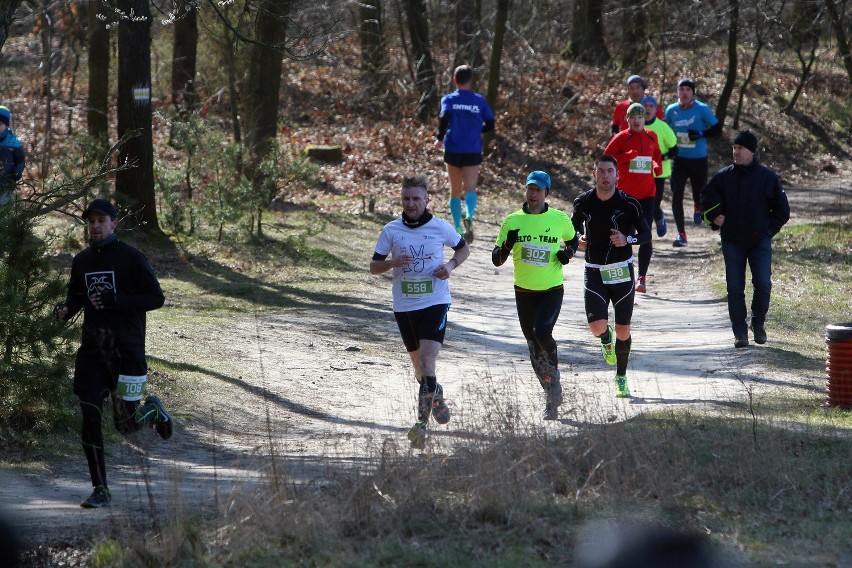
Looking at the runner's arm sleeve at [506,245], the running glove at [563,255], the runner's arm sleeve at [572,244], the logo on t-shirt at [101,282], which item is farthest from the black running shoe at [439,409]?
the logo on t-shirt at [101,282]

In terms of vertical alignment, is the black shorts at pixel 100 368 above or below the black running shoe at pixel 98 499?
above

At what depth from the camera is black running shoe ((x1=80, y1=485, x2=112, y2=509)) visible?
22.1ft

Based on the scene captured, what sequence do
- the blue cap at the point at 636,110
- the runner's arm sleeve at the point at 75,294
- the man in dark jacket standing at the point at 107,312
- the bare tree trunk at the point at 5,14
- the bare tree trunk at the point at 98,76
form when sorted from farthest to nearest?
the bare tree trunk at the point at 98,76 → the blue cap at the point at 636,110 → the bare tree trunk at the point at 5,14 → the runner's arm sleeve at the point at 75,294 → the man in dark jacket standing at the point at 107,312

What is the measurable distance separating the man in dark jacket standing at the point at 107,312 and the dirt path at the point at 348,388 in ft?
1.94

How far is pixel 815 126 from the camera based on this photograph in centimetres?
3039

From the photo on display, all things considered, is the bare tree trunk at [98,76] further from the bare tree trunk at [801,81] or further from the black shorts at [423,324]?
the bare tree trunk at [801,81]

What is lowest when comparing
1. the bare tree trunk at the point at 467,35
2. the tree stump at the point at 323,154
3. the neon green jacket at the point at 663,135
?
the tree stump at the point at 323,154

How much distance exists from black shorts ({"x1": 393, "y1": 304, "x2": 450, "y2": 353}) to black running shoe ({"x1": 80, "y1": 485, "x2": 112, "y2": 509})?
2.45 metres

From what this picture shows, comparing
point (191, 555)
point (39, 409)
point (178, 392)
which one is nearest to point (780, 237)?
point (178, 392)

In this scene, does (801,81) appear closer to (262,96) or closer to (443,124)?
(262,96)

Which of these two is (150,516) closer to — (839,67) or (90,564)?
(90,564)

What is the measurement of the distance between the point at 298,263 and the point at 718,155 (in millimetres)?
14349

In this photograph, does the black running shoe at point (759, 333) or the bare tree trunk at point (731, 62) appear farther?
the bare tree trunk at point (731, 62)

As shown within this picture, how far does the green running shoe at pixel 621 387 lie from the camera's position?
9.78 meters
